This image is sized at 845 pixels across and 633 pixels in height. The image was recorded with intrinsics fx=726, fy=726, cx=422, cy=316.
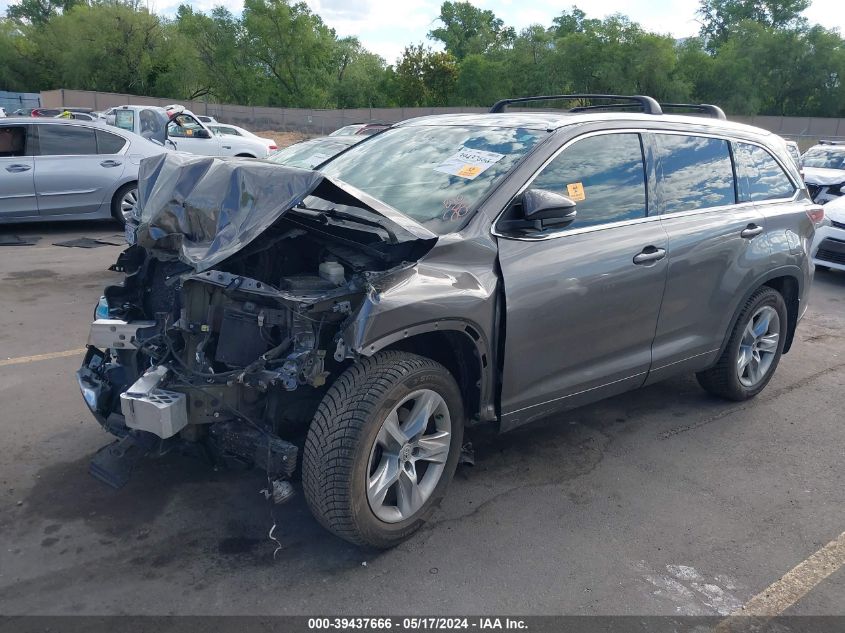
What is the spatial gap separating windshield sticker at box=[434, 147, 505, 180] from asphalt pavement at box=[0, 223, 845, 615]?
1641 mm

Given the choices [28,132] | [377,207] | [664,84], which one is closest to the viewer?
[377,207]

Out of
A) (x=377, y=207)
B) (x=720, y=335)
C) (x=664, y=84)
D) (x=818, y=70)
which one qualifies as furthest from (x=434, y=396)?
(x=818, y=70)

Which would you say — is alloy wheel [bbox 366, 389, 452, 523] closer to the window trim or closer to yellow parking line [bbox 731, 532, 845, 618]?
the window trim

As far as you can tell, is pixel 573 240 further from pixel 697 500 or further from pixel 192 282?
pixel 192 282

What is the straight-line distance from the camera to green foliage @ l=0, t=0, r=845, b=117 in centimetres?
5328

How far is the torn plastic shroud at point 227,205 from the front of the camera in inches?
122

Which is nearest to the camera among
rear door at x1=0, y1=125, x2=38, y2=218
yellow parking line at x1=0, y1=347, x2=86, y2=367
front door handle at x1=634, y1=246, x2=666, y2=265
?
front door handle at x1=634, y1=246, x2=666, y2=265

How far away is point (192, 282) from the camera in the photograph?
3252 millimetres

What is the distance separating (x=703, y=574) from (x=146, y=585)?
2.41 meters

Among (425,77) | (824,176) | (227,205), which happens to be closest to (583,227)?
(227,205)

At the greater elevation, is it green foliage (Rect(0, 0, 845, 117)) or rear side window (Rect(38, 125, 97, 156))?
green foliage (Rect(0, 0, 845, 117))

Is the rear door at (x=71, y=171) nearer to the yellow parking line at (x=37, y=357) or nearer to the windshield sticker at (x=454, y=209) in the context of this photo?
the yellow parking line at (x=37, y=357)

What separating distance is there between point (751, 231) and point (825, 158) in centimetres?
1196

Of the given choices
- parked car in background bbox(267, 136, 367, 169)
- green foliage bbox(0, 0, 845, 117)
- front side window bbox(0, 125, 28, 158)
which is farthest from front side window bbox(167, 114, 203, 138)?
green foliage bbox(0, 0, 845, 117)
